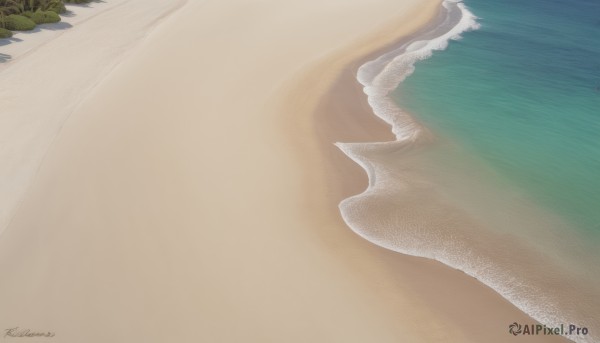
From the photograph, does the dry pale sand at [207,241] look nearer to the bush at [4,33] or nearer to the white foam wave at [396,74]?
the white foam wave at [396,74]

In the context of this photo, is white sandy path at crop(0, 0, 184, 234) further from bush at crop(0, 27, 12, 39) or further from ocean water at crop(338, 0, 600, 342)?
ocean water at crop(338, 0, 600, 342)

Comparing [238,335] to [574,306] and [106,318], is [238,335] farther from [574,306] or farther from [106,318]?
[574,306]

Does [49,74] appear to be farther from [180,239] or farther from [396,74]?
[396,74]

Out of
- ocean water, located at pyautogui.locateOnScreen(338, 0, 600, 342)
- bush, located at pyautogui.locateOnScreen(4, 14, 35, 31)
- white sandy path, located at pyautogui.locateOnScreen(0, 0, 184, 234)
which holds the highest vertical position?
bush, located at pyautogui.locateOnScreen(4, 14, 35, 31)

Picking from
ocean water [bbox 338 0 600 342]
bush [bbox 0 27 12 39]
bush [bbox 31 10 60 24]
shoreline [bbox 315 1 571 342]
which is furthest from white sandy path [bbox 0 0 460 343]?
bush [bbox 31 10 60 24]
